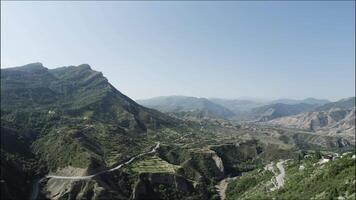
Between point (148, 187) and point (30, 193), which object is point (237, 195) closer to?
point (148, 187)

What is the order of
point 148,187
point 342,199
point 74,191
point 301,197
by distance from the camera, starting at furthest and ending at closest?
point 148,187 < point 74,191 < point 301,197 < point 342,199

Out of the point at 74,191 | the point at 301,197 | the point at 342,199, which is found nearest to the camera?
the point at 342,199

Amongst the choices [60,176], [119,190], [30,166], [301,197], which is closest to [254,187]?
[119,190]

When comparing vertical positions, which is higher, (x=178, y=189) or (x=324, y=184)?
(x=324, y=184)

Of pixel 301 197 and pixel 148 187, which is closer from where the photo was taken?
pixel 301 197

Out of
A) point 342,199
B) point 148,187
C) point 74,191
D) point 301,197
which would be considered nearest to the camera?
point 342,199

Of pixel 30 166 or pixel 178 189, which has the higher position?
pixel 30 166

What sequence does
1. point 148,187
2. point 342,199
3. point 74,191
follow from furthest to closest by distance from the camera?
point 148,187 < point 74,191 < point 342,199

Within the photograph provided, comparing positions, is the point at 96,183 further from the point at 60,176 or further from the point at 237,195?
the point at 237,195

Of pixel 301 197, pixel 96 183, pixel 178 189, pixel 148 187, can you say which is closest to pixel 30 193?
pixel 96 183
